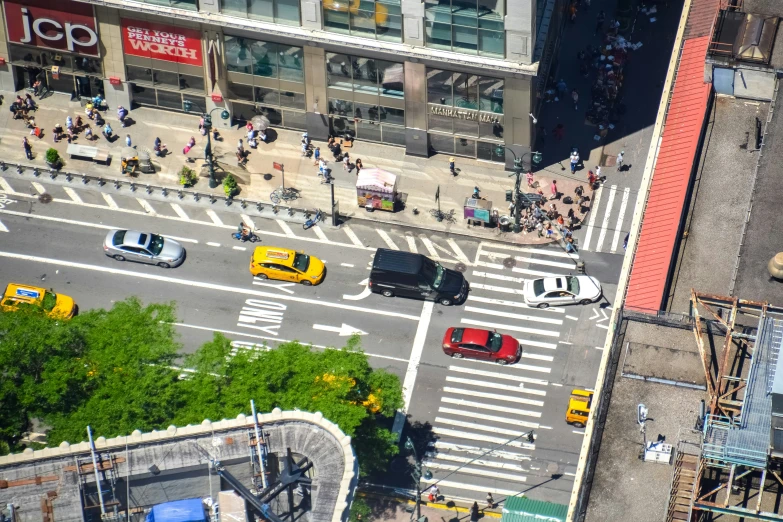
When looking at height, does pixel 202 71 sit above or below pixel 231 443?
above

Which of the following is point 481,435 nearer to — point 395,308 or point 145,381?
point 395,308

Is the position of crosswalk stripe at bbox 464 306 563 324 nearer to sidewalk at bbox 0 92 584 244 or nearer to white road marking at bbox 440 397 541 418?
sidewalk at bbox 0 92 584 244

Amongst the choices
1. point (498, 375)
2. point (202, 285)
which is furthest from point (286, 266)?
point (498, 375)

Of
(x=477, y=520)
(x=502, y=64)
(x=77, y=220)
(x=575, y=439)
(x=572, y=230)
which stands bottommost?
(x=477, y=520)

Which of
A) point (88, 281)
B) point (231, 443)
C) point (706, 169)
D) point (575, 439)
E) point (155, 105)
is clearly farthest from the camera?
point (155, 105)

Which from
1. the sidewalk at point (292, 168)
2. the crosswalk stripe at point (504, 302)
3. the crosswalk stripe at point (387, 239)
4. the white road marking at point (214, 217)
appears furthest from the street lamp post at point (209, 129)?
the crosswalk stripe at point (504, 302)

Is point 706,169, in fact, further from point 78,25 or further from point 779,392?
point 78,25

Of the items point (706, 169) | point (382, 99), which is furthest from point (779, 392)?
point (382, 99)
